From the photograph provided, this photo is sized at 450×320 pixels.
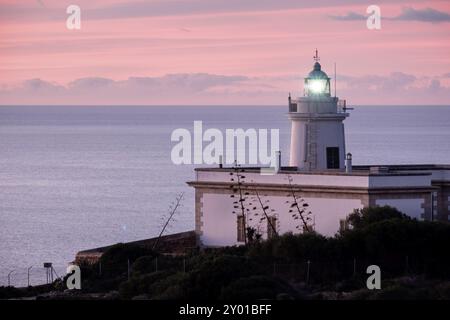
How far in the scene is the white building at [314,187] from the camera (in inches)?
1523

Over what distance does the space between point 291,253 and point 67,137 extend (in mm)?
133441

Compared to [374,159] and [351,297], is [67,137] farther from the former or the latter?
[351,297]

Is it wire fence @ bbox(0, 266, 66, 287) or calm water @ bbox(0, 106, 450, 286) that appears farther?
calm water @ bbox(0, 106, 450, 286)

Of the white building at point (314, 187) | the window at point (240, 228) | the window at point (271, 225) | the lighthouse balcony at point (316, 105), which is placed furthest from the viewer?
the lighthouse balcony at point (316, 105)

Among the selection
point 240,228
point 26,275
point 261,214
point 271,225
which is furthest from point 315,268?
point 26,275

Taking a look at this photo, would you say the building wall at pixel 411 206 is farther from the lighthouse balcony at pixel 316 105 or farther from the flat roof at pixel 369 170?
the lighthouse balcony at pixel 316 105

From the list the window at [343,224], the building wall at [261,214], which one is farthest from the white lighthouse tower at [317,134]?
the window at [343,224]

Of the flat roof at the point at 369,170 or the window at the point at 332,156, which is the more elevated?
the window at the point at 332,156

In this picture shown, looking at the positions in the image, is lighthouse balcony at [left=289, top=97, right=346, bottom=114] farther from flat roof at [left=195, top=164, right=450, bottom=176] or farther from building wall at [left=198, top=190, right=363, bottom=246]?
building wall at [left=198, top=190, right=363, bottom=246]

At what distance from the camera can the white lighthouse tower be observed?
42.3 metres

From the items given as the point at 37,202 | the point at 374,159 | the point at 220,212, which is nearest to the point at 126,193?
the point at 37,202

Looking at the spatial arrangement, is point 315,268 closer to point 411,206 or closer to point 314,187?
point 314,187

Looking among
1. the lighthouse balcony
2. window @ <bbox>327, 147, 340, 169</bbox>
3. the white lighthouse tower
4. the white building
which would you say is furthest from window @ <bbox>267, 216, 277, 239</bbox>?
the lighthouse balcony

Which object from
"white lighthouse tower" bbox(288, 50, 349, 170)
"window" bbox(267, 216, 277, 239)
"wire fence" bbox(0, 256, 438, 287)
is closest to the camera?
"wire fence" bbox(0, 256, 438, 287)
